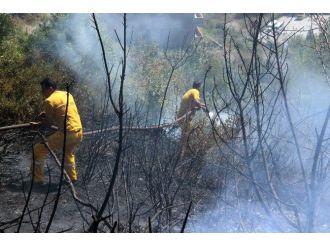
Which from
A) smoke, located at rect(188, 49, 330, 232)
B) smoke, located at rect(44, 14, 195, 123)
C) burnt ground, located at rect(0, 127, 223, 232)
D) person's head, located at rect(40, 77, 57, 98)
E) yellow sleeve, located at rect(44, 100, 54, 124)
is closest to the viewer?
smoke, located at rect(188, 49, 330, 232)

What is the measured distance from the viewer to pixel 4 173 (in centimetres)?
607

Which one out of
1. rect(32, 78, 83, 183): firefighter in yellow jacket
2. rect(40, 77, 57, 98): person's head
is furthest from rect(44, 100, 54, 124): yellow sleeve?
rect(40, 77, 57, 98): person's head

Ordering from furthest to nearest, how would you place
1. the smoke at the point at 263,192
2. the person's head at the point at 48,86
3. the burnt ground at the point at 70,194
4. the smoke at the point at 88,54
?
the smoke at the point at 88,54 < the person's head at the point at 48,86 < the burnt ground at the point at 70,194 < the smoke at the point at 263,192

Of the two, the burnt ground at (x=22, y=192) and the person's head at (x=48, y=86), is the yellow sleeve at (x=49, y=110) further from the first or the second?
the burnt ground at (x=22, y=192)

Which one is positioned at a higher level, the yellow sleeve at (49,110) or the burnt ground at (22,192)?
the yellow sleeve at (49,110)

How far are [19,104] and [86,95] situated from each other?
188cm

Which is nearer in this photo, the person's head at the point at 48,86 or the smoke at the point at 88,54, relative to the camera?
the person's head at the point at 48,86

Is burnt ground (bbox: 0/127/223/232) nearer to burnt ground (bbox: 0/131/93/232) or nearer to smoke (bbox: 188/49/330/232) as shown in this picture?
burnt ground (bbox: 0/131/93/232)

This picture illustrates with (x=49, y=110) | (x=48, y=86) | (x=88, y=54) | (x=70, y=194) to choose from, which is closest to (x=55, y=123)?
(x=49, y=110)

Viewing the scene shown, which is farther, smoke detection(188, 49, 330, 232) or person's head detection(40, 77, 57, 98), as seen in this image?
person's head detection(40, 77, 57, 98)

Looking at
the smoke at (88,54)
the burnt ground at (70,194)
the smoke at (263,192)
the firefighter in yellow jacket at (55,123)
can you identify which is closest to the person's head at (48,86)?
the firefighter in yellow jacket at (55,123)


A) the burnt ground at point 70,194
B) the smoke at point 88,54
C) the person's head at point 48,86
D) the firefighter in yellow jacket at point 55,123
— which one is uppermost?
the smoke at point 88,54

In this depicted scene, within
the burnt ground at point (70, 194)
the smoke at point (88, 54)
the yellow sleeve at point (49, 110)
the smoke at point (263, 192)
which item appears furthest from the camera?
the smoke at point (88, 54)

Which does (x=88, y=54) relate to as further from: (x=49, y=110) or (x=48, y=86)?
(x=49, y=110)
